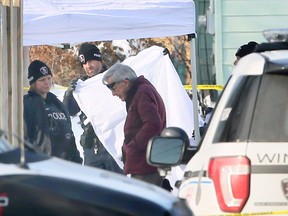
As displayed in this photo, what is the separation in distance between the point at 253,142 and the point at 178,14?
226 inches

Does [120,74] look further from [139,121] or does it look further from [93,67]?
[93,67]

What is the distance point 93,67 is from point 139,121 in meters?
2.29

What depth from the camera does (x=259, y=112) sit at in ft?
17.6

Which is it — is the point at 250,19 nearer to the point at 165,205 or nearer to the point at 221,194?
the point at 221,194

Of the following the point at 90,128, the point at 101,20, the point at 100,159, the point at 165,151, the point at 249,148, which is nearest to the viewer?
the point at 249,148

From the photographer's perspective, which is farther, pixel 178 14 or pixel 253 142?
pixel 178 14

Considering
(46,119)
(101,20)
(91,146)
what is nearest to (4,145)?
(46,119)

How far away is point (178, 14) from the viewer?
10906 millimetres

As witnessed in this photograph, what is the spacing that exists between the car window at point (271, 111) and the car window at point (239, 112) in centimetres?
4

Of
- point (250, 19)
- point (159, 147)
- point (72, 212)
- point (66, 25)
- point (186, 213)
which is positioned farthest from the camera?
point (250, 19)

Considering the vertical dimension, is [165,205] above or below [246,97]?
below

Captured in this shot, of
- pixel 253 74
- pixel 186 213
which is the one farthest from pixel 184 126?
pixel 186 213

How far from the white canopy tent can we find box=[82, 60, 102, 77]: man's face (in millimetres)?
1184

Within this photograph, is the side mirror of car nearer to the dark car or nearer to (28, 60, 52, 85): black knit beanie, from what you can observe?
the dark car
